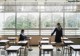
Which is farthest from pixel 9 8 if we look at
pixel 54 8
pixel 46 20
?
pixel 54 8

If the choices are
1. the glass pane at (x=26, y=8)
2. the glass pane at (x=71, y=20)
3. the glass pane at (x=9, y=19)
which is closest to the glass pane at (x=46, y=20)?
the glass pane at (x=26, y=8)

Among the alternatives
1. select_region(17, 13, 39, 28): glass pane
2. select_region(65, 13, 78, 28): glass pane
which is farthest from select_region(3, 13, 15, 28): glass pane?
select_region(65, 13, 78, 28): glass pane

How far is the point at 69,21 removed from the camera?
49.2 feet

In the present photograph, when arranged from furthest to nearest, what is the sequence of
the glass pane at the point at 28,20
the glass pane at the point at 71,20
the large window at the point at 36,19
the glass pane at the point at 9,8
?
the glass pane at the point at 28,20, the glass pane at the point at 71,20, the large window at the point at 36,19, the glass pane at the point at 9,8

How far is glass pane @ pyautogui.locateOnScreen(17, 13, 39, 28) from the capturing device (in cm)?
1502

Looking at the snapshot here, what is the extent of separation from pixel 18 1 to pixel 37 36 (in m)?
2.60

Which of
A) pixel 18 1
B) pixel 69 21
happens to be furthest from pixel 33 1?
pixel 69 21

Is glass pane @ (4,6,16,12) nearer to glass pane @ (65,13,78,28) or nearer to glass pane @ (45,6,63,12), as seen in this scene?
glass pane @ (45,6,63,12)

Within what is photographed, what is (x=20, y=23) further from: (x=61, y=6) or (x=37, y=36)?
(x=61, y=6)

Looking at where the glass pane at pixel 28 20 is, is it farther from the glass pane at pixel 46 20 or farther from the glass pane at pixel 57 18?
the glass pane at pixel 57 18

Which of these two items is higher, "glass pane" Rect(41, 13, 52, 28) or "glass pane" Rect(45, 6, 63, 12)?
"glass pane" Rect(45, 6, 63, 12)

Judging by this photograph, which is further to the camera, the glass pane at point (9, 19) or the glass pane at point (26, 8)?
the glass pane at point (9, 19)

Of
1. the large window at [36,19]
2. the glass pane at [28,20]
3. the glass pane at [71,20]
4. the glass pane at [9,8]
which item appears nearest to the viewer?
the glass pane at [9,8]

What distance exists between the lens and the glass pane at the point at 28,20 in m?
15.0
